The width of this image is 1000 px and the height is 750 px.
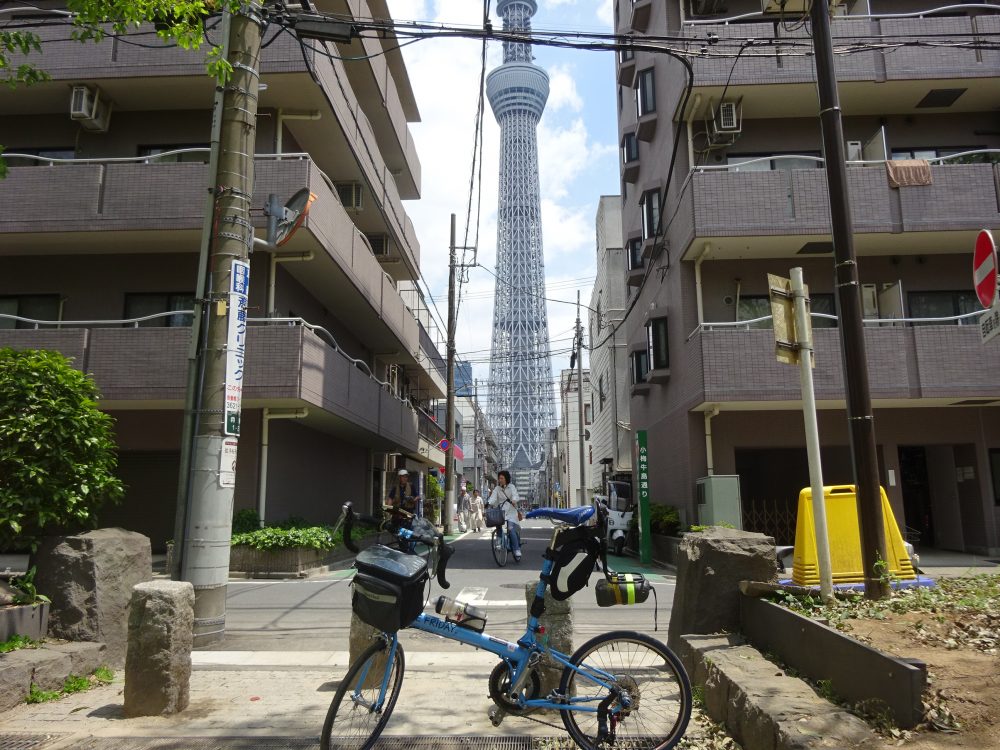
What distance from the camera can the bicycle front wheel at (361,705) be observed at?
140 inches

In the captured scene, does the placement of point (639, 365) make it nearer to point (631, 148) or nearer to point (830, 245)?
point (830, 245)

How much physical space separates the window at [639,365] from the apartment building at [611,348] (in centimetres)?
532

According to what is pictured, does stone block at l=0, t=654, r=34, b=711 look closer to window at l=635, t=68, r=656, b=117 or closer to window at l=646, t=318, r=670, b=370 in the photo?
window at l=646, t=318, r=670, b=370

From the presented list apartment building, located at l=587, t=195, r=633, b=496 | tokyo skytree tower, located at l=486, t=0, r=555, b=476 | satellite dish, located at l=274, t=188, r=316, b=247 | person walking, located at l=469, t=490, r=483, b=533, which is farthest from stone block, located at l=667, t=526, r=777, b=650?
tokyo skytree tower, located at l=486, t=0, r=555, b=476

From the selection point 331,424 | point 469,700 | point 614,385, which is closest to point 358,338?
point 331,424

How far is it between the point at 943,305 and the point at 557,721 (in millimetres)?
14482

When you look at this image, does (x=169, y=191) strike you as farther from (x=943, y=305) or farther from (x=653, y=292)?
(x=943, y=305)

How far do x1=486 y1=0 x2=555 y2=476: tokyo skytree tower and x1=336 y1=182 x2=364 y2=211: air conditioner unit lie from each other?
343 feet

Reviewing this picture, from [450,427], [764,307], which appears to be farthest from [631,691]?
[450,427]

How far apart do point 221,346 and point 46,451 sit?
167cm

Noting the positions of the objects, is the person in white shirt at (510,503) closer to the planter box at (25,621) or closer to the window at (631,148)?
the planter box at (25,621)

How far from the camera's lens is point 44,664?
4914 mm

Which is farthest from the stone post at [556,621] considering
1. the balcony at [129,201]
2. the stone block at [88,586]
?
the balcony at [129,201]

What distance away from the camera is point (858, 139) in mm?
15914
